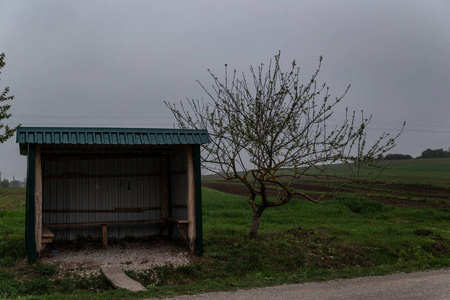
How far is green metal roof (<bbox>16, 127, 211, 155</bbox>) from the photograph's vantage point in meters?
8.78

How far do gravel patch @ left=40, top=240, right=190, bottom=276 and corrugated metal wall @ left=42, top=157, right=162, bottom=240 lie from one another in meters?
0.49

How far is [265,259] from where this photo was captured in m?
9.62

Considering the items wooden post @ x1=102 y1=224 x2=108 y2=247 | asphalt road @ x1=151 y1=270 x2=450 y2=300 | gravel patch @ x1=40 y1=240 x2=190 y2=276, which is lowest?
asphalt road @ x1=151 y1=270 x2=450 y2=300

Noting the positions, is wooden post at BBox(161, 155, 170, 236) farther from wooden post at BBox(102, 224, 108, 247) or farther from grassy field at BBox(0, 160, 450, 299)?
wooden post at BBox(102, 224, 108, 247)

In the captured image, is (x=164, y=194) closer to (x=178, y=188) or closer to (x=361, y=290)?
(x=178, y=188)

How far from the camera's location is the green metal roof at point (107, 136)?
346 inches

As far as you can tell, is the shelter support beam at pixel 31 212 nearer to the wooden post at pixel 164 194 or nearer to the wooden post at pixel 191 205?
the wooden post at pixel 191 205

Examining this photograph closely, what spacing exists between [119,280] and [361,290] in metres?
4.40

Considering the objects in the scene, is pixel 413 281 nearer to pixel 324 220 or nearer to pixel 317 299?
pixel 317 299

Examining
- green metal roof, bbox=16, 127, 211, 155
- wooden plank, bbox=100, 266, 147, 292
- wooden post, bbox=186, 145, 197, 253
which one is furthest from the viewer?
Answer: wooden post, bbox=186, 145, 197, 253

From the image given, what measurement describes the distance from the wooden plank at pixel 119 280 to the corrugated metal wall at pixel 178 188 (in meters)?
2.44

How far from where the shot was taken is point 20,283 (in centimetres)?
750

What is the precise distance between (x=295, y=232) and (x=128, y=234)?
493 centimetres

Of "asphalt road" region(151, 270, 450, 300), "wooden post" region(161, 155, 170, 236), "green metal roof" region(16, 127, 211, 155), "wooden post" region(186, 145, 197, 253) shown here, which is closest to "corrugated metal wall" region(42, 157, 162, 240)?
"wooden post" region(161, 155, 170, 236)
